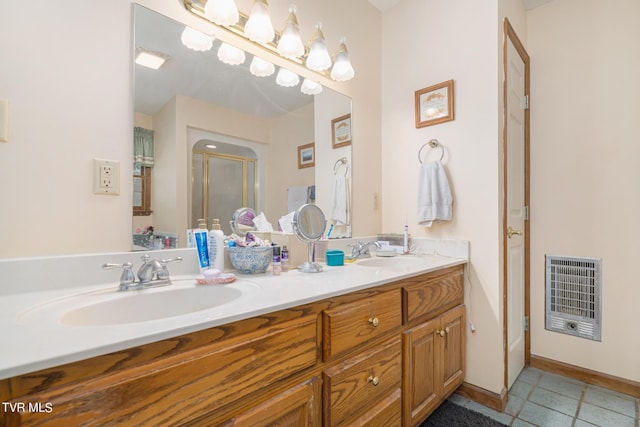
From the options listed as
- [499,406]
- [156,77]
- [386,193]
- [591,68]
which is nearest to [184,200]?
[156,77]

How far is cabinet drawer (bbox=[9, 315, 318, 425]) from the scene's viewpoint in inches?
19.8

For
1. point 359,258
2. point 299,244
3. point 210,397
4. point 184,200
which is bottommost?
point 210,397

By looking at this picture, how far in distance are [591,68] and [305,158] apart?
1.80 m

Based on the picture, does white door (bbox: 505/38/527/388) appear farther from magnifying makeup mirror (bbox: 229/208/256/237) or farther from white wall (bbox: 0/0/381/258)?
white wall (bbox: 0/0/381/258)

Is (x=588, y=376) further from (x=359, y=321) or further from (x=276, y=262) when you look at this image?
(x=276, y=262)

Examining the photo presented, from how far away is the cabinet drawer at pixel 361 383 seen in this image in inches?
36.0

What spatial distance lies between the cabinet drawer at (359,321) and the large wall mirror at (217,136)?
638 millimetres

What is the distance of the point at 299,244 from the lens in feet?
4.51

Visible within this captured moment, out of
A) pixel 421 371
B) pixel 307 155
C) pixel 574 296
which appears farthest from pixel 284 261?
pixel 574 296

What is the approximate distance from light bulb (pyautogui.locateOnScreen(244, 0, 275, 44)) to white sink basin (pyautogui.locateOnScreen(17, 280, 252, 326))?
1050mm

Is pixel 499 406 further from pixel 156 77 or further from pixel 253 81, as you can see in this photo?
pixel 156 77

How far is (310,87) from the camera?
1.66m

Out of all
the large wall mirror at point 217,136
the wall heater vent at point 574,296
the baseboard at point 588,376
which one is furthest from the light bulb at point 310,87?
the baseboard at point 588,376

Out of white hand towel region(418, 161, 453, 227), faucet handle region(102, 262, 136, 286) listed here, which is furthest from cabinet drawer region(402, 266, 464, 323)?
faucet handle region(102, 262, 136, 286)
